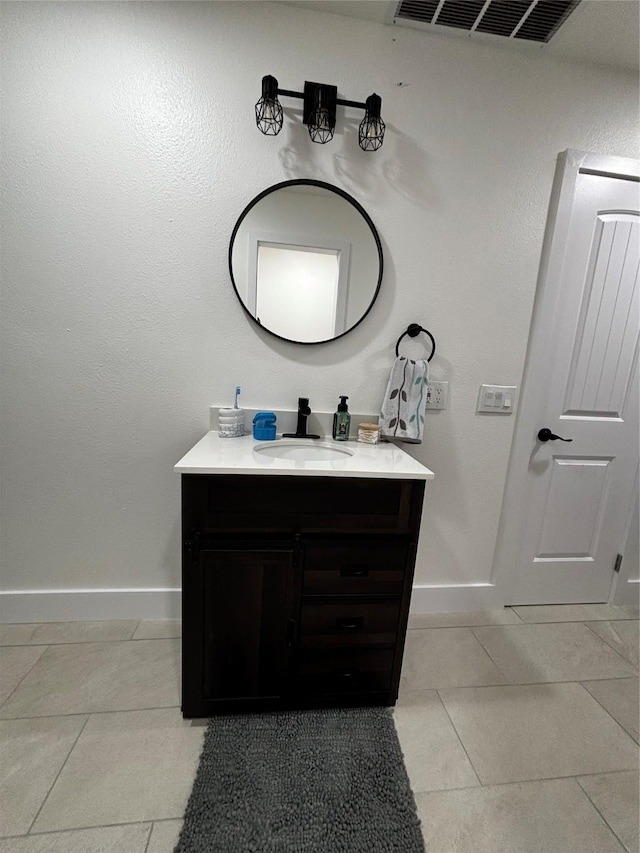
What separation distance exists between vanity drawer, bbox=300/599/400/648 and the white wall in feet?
2.39

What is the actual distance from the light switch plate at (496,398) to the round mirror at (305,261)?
660 millimetres

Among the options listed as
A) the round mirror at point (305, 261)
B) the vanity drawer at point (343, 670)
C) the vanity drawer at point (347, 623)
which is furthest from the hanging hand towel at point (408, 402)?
the vanity drawer at point (343, 670)

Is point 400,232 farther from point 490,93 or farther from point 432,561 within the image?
point 432,561

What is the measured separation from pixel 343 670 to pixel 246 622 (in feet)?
1.25

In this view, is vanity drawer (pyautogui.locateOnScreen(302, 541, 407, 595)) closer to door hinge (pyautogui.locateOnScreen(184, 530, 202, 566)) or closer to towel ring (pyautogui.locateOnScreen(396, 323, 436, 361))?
door hinge (pyautogui.locateOnScreen(184, 530, 202, 566))

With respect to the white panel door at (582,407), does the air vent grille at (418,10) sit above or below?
above

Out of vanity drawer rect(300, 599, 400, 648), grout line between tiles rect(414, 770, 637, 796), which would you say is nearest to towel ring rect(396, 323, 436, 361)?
vanity drawer rect(300, 599, 400, 648)

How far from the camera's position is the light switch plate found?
1712 millimetres

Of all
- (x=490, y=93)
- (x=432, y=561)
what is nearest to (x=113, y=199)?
(x=490, y=93)

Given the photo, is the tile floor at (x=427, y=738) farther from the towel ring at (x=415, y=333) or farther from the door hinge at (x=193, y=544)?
the towel ring at (x=415, y=333)

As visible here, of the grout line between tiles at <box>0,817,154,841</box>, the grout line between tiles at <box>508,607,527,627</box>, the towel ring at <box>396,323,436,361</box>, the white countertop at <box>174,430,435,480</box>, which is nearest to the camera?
the grout line between tiles at <box>0,817,154,841</box>

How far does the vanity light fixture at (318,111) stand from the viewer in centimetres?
133

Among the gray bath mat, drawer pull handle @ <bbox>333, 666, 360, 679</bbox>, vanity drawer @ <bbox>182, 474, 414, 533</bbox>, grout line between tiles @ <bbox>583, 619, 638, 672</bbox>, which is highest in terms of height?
vanity drawer @ <bbox>182, 474, 414, 533</bbox>

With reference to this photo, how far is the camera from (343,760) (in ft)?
3.76
